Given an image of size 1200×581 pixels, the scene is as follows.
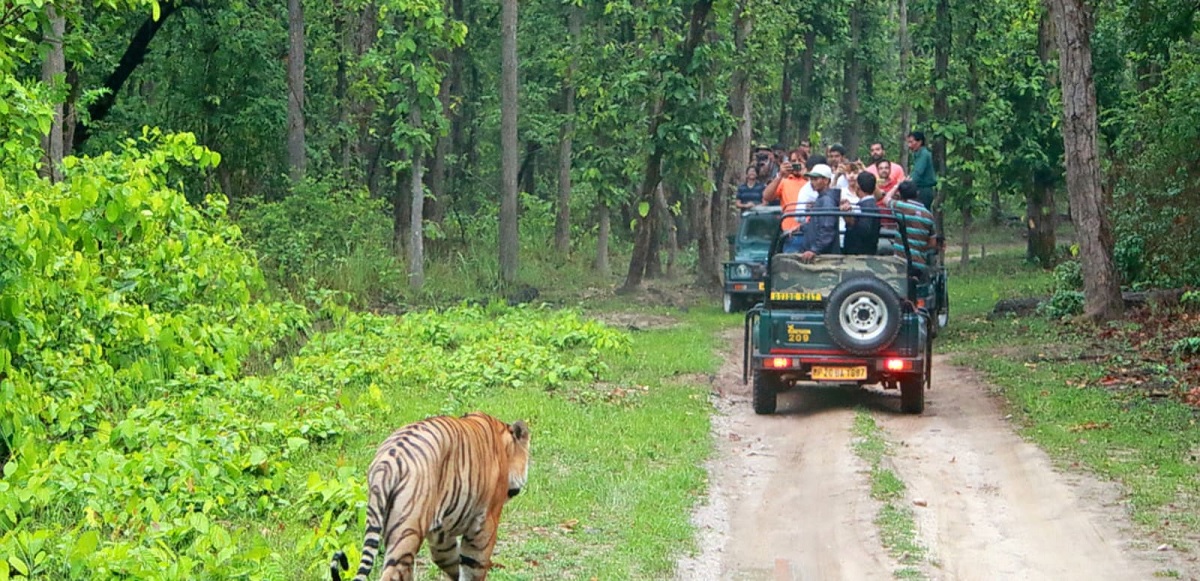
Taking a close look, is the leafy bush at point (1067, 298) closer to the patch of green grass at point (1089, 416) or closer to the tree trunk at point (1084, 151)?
the patch of green grass at point (1089, 416)

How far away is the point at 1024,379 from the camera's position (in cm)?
1634

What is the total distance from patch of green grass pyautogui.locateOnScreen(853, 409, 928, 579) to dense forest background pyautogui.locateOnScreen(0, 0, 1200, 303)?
7469 mm

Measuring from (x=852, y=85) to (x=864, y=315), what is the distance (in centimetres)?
3345

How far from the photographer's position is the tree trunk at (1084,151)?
1905cm

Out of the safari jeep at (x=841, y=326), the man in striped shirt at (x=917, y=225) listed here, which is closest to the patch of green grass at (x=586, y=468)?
the safari jeep at (x=841, y=326)

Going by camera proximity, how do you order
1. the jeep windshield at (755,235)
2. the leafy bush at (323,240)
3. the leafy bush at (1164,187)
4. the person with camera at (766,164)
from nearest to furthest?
the leafy bush at (1164,187) → the leafy bush at (323,240) → the jeep windshield at (755,235) → the person with camera at (766,164)

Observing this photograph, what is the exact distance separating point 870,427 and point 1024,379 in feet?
11.9

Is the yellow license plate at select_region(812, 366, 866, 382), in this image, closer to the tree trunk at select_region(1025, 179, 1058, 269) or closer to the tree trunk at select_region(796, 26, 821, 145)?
the tree trunk at select_region(1025, 179, 1058, 269)

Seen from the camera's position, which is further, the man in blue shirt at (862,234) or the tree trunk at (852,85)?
the tree trunk at (852,85)

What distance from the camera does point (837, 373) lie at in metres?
14.2

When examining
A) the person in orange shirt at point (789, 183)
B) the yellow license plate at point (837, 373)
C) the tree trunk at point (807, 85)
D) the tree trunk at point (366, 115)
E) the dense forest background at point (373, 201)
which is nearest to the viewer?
the dense forest background at point (373, 201)

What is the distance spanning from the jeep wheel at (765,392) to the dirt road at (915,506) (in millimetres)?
152

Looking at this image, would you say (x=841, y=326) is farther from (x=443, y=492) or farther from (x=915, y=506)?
(x=443, y=492)

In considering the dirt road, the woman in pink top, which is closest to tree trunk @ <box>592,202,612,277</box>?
the woman in pink top
